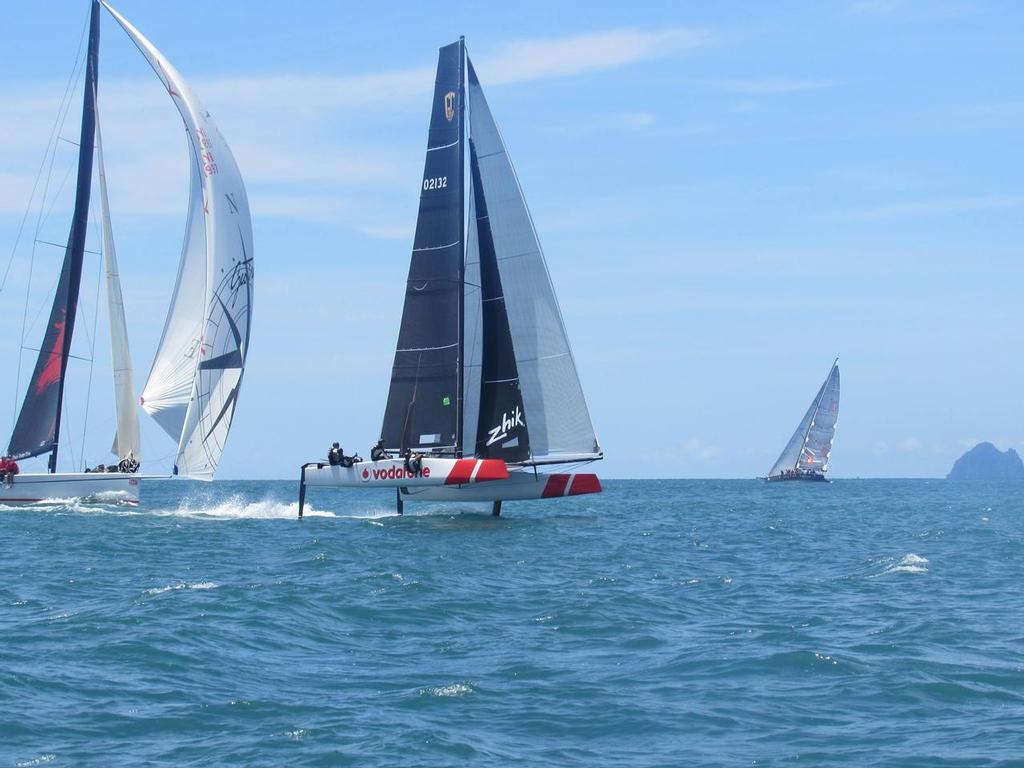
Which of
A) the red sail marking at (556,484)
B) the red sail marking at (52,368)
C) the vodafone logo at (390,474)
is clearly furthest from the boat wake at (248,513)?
the red sail marking at (556,484)

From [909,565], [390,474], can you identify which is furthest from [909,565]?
[390,474]

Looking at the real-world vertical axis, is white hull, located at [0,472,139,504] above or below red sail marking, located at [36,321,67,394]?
below

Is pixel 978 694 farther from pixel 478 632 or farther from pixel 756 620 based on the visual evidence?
pixel 478 632

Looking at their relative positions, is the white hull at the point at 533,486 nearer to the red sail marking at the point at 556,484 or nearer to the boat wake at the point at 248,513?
the red sail marking at the point at 556,484

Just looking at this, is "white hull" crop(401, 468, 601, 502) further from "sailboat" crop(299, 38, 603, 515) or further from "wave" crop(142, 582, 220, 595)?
"wave" crop(142, 582, 220, 595)

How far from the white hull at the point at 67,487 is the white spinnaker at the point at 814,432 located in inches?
3094

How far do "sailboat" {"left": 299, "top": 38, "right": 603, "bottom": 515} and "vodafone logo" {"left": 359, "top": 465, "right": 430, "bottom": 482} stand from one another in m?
0.88

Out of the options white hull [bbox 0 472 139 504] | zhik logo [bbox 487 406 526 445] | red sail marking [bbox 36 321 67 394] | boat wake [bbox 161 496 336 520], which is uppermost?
red sail marking [bbox 36 321 67 394]

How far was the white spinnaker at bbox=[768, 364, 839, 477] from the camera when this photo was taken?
109625 mm

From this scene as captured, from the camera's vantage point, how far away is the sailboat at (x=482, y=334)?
36.0 m

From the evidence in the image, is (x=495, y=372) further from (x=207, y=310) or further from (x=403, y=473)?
(x=207, y=310)

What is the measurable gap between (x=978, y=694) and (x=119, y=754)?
865cm

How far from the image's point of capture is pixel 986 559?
29469 millimetres

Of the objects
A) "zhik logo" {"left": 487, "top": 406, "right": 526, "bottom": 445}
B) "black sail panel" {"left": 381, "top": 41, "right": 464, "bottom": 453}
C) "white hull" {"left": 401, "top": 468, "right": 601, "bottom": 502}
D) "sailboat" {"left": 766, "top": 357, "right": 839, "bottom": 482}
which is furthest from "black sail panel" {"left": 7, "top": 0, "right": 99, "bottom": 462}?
"sailboat" {"left": 766, "top": 357, "right": 839, "bottom": 482}
